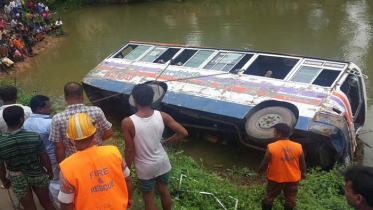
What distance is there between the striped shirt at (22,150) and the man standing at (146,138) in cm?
92

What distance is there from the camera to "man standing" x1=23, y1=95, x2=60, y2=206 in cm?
354

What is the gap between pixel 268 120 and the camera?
19.4 feet

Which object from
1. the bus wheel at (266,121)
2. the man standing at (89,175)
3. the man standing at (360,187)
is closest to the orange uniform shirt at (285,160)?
the man standing at (360,187)

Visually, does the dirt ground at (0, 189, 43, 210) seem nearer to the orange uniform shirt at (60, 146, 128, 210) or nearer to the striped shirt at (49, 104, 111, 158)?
the striped shirt at (49, 104, 111, 158)

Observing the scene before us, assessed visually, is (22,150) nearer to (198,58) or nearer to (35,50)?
(198,58)

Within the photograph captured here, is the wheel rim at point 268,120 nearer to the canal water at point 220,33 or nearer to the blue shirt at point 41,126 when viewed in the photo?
the canal water at point 220,33

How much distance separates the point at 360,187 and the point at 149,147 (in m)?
1.79

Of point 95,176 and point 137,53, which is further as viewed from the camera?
point 137,53

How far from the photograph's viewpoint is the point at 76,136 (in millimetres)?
2459

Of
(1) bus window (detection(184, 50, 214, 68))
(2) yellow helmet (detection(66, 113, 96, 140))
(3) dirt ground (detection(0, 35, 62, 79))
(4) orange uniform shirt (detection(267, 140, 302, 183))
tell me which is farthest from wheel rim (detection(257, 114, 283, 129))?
(3) dirt ground (detection(0, 35, 62, 79))

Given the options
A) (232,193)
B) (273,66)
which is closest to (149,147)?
(232,193)

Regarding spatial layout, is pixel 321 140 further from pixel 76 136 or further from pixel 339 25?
pixel 339 25

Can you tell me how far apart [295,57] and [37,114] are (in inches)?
219

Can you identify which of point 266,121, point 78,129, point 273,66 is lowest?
point 273,66
